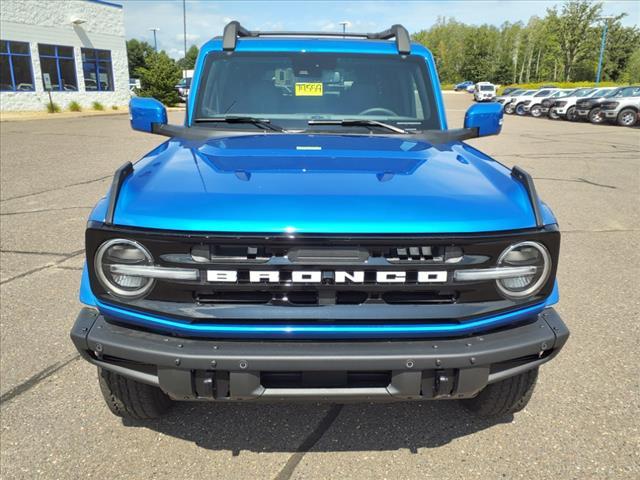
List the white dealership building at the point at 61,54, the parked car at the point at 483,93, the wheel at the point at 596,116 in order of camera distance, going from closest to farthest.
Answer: the wheel at the point at 596,116, the white dealership building at the point at 61,54, the parked car at the point at 483,93

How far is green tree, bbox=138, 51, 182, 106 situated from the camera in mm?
30719

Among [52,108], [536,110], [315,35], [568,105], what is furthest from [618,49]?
[315,35]

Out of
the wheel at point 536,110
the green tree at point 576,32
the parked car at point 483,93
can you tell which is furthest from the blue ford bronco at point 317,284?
the green tree at point 576,32

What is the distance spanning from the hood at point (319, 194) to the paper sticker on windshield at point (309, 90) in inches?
38.1

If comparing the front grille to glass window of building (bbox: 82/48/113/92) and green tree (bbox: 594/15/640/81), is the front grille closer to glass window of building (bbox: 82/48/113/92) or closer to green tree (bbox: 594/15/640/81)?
glass window of building (bbox: 82/48/113/92)

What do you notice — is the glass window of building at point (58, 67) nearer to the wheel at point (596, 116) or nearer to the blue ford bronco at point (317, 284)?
the wheel at point (596, 116)

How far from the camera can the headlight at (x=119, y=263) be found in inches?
79.2

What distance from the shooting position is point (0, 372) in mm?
3195

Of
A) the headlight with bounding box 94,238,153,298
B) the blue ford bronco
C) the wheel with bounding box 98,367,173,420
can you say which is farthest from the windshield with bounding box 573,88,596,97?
the headlight with bounding box 94,238,153,298

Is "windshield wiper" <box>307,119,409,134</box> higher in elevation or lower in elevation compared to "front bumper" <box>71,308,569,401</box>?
higher

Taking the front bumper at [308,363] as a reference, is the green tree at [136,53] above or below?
above

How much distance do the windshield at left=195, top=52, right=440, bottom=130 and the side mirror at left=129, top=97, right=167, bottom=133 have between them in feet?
0.82

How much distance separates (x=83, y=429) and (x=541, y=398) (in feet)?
8.28

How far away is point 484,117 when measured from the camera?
3398mm
